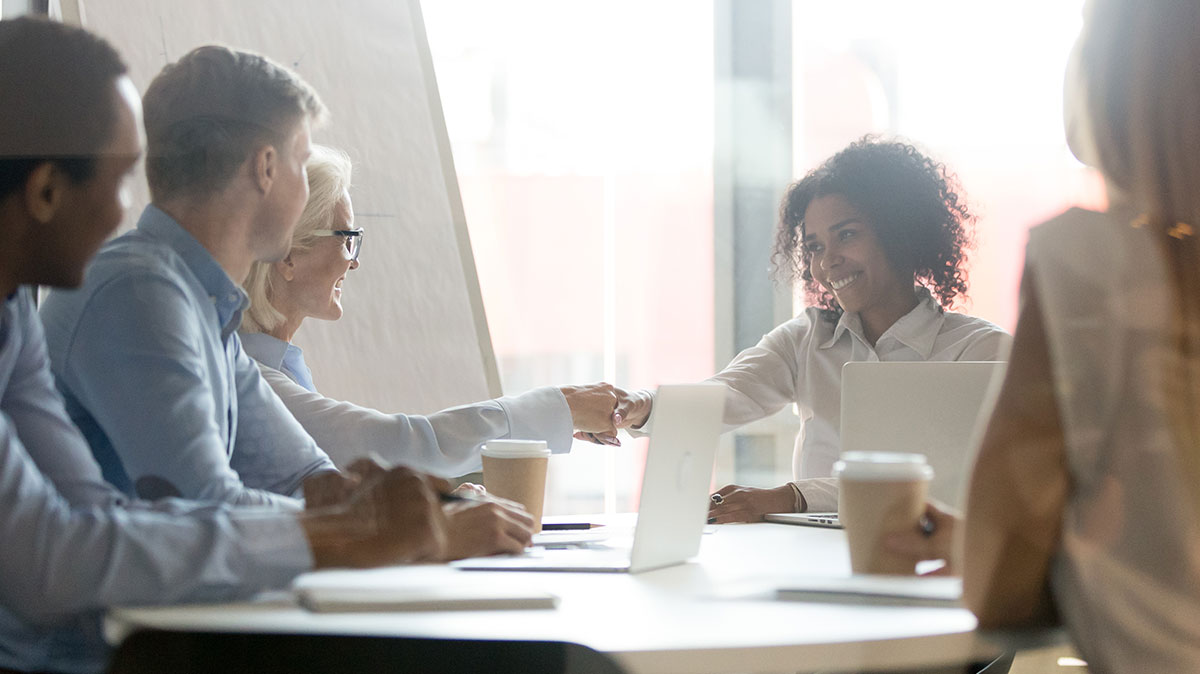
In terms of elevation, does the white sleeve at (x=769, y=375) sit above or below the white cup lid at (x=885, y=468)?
below

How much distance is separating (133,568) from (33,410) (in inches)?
5.4

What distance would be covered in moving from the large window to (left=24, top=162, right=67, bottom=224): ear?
87cm

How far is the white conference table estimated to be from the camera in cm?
66

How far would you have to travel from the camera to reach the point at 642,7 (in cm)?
280

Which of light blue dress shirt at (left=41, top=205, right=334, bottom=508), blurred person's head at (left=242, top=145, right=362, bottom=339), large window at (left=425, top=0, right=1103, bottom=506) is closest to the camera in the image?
light blue dress shirt at (left=41, top=205, right=334, bottom=508)

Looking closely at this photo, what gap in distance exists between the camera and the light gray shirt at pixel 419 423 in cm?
118

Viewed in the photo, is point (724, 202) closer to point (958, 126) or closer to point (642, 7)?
point (642, 7)

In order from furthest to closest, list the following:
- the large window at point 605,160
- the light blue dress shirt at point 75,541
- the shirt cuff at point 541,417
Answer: the large window at point 605,160
the shirt cuff at point 541,417
the light blue dress shirt at point 75,541

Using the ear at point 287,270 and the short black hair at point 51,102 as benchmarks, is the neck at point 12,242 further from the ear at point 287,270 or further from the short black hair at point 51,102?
the ear at point 287,270

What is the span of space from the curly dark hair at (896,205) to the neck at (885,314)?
40 mm

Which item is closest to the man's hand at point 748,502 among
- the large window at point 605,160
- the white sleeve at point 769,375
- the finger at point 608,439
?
the large window at point 605,160

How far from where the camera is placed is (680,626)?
71cm

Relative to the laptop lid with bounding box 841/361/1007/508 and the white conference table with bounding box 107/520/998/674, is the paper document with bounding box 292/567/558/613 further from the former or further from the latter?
the laptop lid with bounding box 841/361/1007/508

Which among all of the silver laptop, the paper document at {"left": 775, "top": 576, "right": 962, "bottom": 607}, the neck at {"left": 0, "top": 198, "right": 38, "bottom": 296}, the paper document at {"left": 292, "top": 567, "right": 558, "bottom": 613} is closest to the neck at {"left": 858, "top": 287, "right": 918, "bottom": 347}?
the silver laptop
